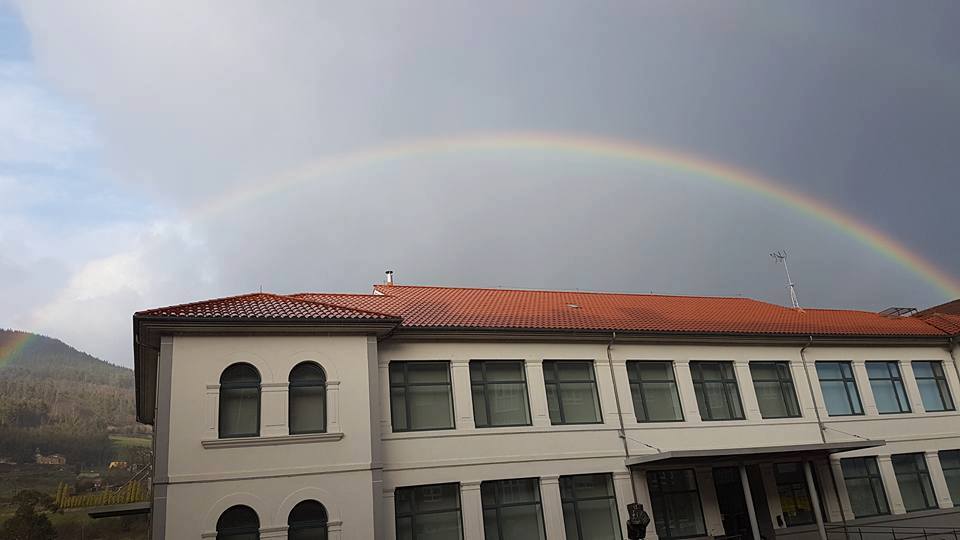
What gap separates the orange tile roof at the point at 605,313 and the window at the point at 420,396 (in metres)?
1.17

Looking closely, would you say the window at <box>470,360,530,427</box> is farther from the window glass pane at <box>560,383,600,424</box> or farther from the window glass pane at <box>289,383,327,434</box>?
the window glass pane at <box>289,383,327,434</box>

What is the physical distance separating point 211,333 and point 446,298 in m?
8.38

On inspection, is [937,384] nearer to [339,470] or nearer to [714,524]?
[714,524]

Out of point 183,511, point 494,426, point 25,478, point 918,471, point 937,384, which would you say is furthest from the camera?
point 25,478

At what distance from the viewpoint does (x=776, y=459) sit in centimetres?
1941

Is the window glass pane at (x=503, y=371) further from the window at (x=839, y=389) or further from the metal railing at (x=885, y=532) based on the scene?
the window at (x=839, y=389)

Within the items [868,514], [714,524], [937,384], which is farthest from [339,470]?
[937,384]

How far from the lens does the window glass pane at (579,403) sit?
18828mm

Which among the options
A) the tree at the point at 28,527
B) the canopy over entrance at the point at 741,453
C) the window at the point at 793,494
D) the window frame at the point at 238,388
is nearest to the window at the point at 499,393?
the canopy over entrance at the point at 741,453

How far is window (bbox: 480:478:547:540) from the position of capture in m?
16.9

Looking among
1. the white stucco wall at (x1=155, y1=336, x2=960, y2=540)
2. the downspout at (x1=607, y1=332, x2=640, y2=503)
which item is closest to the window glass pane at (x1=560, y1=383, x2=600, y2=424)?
the white stucco wall at (x1=155, y1=336, x2=960, y2=540)

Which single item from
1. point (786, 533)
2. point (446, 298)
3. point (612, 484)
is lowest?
point (786, 533)

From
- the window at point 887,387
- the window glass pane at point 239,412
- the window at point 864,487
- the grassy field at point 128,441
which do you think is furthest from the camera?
the grassy field at point 128,441

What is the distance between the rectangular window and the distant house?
47.8 m
